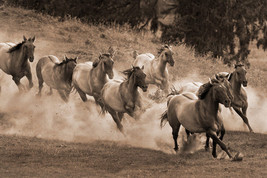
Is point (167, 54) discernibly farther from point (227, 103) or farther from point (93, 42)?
point (93, 42)

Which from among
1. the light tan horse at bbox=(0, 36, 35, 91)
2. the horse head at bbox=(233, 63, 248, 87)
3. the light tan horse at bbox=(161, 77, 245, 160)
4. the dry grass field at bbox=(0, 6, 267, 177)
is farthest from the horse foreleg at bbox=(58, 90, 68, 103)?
the light tan horse at bbox=(161, 77, 245, 160)

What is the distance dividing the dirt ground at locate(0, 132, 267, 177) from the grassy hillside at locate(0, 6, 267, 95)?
10800 mm

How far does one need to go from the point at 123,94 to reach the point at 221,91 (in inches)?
141

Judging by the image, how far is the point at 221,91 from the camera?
37.4 feet

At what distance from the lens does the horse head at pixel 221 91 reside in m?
11.3

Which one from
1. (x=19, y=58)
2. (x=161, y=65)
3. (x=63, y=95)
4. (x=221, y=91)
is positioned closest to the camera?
(x=221, y=91)

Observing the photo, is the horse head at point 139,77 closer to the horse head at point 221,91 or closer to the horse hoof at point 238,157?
the horse head at point 221,91

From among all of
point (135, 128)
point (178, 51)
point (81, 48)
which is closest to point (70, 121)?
point (135, 128)

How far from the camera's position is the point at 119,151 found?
1295 centimetres

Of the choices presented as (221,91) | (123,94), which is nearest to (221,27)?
(123,94)

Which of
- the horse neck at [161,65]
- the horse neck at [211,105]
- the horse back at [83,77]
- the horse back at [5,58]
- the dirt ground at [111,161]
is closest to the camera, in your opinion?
the dirt ground at [111,161]

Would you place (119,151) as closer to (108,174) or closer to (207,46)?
(108,174)

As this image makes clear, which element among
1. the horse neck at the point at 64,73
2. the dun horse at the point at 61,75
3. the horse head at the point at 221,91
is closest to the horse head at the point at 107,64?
the dun horse at the point at 61,75

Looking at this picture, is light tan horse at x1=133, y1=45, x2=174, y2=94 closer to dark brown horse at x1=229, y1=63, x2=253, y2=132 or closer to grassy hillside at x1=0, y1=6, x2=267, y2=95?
dark brown horse at x1=229, y1=63, x2=253, y2=132
